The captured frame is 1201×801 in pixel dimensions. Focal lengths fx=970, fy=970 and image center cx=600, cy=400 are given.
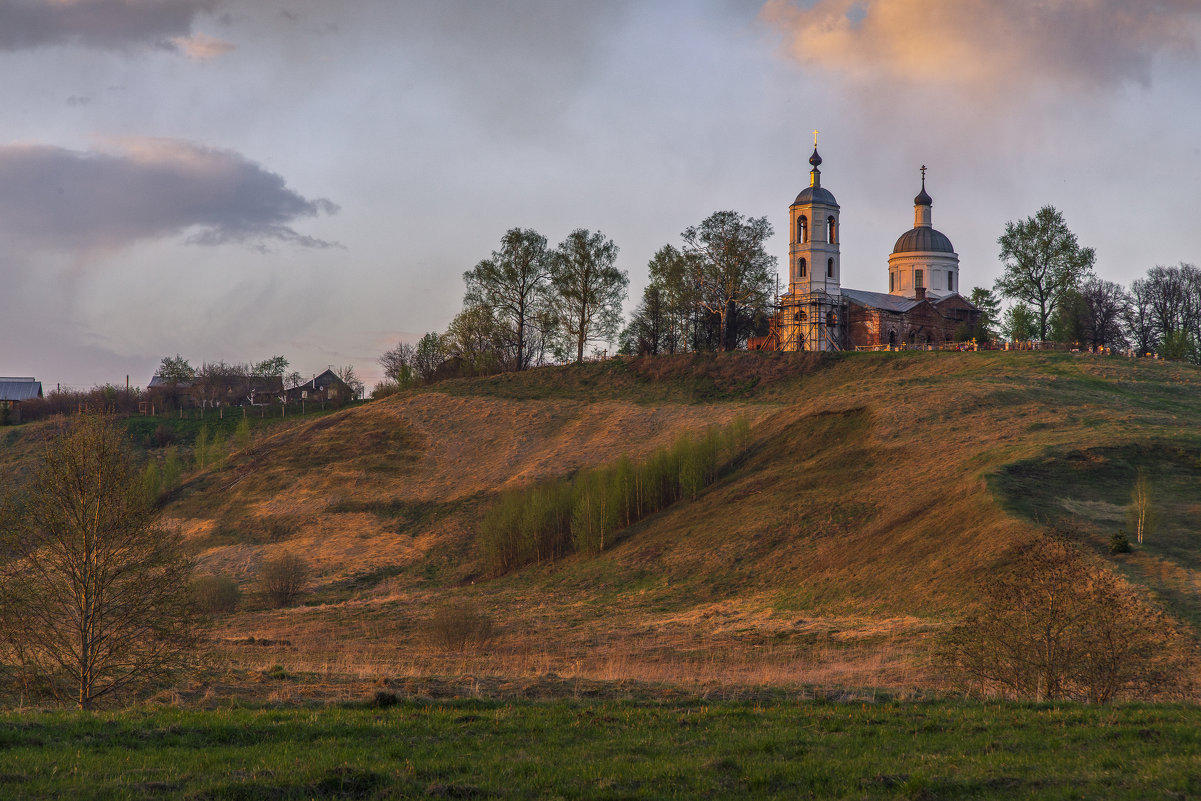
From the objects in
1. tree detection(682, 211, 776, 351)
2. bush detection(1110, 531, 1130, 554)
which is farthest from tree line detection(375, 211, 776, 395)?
bush detection(1110, 531, 1130, 554)

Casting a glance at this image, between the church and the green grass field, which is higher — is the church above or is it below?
above

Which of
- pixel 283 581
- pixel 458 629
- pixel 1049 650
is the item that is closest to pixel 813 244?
pixel 283 581

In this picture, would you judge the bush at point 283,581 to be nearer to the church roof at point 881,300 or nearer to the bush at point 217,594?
the bush at point 217,594

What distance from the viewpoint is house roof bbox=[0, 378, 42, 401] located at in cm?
12069

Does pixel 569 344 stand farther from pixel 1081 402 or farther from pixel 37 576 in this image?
pixel 37 576

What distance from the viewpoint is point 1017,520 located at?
34.0 metres

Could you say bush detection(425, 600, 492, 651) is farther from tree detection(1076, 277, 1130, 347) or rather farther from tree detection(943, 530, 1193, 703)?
tree detection(1076, 277, 1130, 347)

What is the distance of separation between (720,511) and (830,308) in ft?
159

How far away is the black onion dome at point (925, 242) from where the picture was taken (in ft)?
333

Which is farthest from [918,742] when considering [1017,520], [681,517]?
[681,517]

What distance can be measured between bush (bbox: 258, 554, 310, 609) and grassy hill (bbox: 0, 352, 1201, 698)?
0.96 meters

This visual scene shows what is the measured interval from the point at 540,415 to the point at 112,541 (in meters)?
54.6

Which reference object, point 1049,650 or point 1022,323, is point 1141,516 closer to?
point 1049,650

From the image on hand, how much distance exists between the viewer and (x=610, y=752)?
41.8ft
